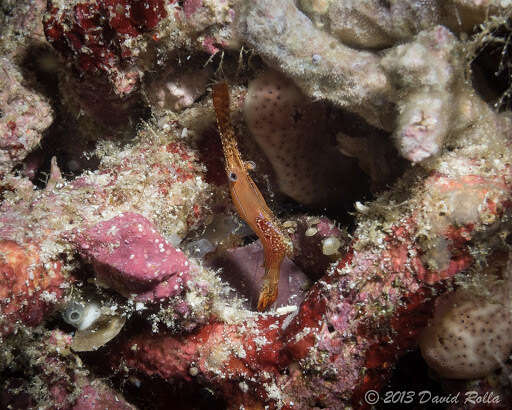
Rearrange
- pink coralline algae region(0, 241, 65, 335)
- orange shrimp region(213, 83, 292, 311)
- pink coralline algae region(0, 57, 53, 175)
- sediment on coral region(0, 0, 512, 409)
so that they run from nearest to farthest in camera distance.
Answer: sediment on coral region(0, 0, 512, 409) → pink coralline algae region(0, 241, 65, 335) → orange shrimp region(213, 83, 292, 311) → pink coralline algae region(0, 57, 53, 175)

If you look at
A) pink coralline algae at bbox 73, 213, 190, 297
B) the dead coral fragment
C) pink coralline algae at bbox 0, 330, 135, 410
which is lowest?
pink coralline algae at bbox 0, 330, 135, 410

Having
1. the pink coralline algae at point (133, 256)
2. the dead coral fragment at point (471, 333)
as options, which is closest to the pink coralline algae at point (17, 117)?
the pink coralline algae at point (133, 256)

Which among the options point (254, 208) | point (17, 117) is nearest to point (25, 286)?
point (17, 117)

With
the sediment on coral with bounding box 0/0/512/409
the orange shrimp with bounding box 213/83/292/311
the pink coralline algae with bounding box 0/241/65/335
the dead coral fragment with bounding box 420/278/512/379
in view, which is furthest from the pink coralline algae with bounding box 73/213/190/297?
the dead coral fragment with bounding box 420/278/512/379

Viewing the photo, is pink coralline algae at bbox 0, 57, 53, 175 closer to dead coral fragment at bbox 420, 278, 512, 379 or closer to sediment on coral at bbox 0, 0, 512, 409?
sediment on coral at bbox 0, 0, 512, 409

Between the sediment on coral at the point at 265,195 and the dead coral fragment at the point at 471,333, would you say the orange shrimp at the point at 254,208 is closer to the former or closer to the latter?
the sediment on coral at the point at 265,195

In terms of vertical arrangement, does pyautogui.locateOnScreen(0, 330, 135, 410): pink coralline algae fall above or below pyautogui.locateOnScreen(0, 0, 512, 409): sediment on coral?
below
